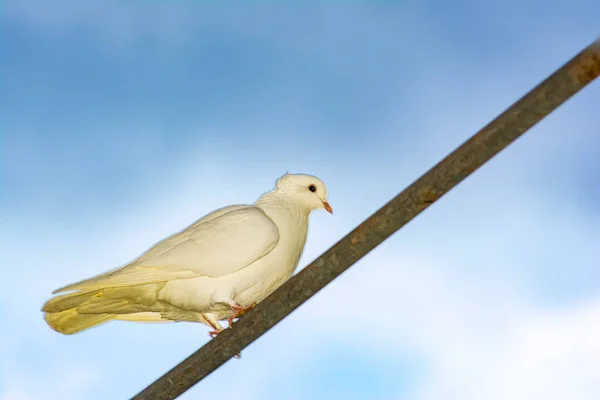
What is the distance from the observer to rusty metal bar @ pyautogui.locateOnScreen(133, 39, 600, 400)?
3467 millimetres

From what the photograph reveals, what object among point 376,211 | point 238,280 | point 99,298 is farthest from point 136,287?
point 376,211

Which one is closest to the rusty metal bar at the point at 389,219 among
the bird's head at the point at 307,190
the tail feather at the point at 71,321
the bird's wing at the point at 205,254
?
the bird's wing at the point at 205,254

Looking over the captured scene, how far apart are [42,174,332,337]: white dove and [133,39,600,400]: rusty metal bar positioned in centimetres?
101

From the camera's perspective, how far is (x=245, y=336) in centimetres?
478

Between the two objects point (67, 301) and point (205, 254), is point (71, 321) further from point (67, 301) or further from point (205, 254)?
point (205, 254)

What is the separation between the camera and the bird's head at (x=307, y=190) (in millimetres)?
7109

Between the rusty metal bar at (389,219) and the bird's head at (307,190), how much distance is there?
249cm

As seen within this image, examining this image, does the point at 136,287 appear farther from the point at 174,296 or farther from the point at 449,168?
the point at 449,168

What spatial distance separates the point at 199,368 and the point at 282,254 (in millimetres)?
1561

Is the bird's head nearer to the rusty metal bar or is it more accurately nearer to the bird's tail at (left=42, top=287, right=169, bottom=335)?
the bird's tail at (left=42, top=287, right=169, bottom=335)

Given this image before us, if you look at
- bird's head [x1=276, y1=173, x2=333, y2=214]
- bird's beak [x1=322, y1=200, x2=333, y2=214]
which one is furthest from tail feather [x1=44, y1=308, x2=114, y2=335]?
bird's beak [x1=322, y1=200, x2=333, y2=214]

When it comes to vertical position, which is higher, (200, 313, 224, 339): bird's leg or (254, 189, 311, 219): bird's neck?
(254, 189, 311, 219): bird's neck

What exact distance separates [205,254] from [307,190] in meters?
1.62

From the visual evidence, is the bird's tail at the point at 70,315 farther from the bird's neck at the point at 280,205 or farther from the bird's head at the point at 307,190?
the bird's head at the point at 307,190
